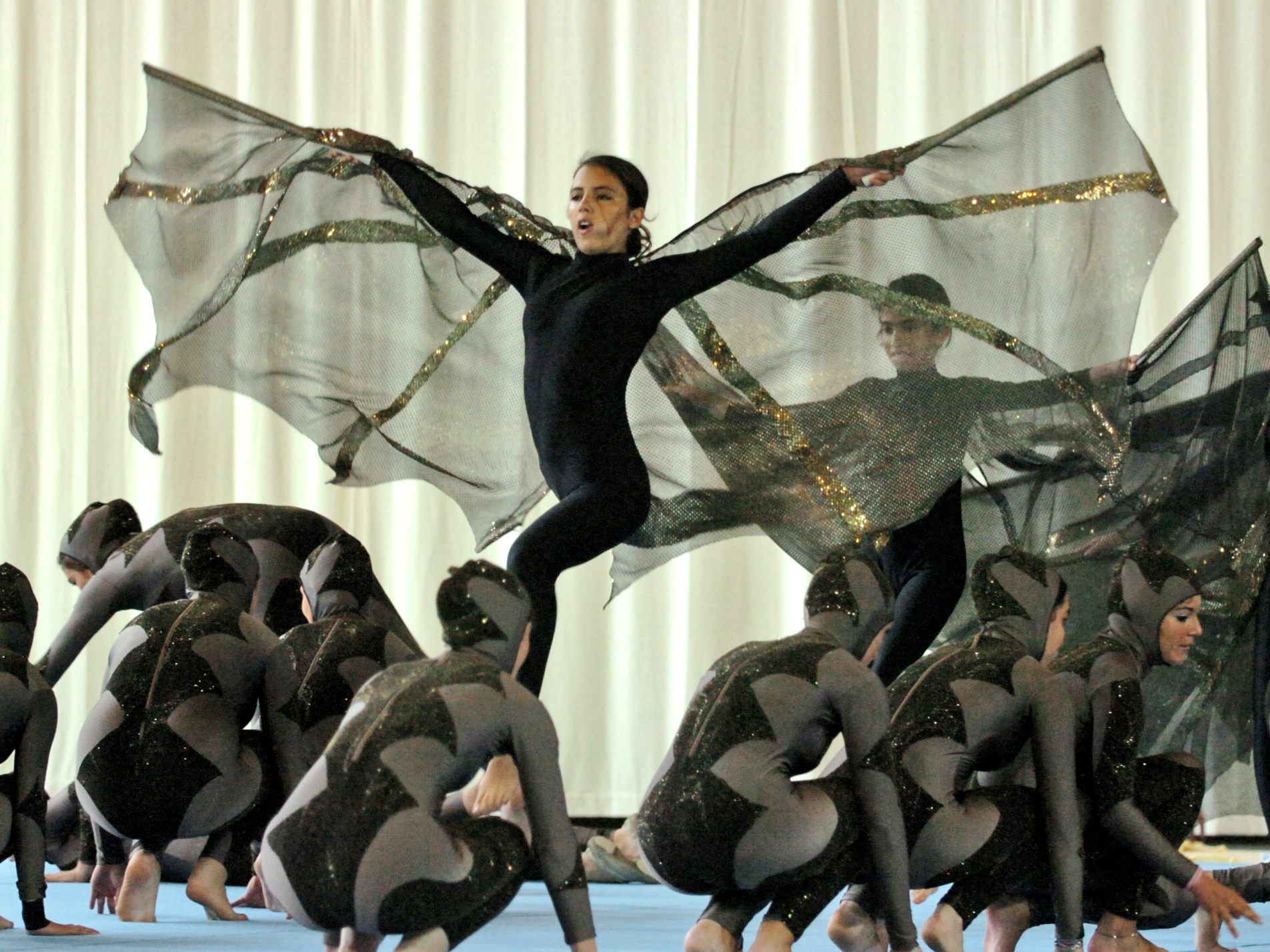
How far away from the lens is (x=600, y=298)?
370 centimetres

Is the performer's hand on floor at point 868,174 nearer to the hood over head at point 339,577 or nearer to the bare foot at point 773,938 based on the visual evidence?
the hood over head at point 339,577

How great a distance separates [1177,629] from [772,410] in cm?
120

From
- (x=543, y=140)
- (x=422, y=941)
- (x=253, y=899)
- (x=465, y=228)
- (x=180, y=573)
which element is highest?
(x=543, y=140)

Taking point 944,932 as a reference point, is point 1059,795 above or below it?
above

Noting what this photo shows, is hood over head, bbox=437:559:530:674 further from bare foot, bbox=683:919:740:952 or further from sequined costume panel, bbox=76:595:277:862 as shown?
sequined costume panel, bbox=76:595:277:862

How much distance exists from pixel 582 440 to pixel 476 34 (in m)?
3.08

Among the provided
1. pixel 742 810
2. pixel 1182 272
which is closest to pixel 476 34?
pixel 1182 272

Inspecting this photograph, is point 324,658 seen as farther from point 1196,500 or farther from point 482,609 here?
point 1196,500

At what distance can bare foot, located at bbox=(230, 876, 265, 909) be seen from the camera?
3.75 m

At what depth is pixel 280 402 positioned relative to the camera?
14.1 ft

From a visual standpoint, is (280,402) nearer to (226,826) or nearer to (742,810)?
(226,826)

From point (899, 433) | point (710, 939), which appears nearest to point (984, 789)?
point (710, 939)

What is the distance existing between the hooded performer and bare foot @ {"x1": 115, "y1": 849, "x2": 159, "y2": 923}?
170 cm

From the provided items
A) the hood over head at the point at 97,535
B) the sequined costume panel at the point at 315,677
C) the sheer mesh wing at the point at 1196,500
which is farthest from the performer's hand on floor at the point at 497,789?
the sheer mesh wing at the point at 1196,500
